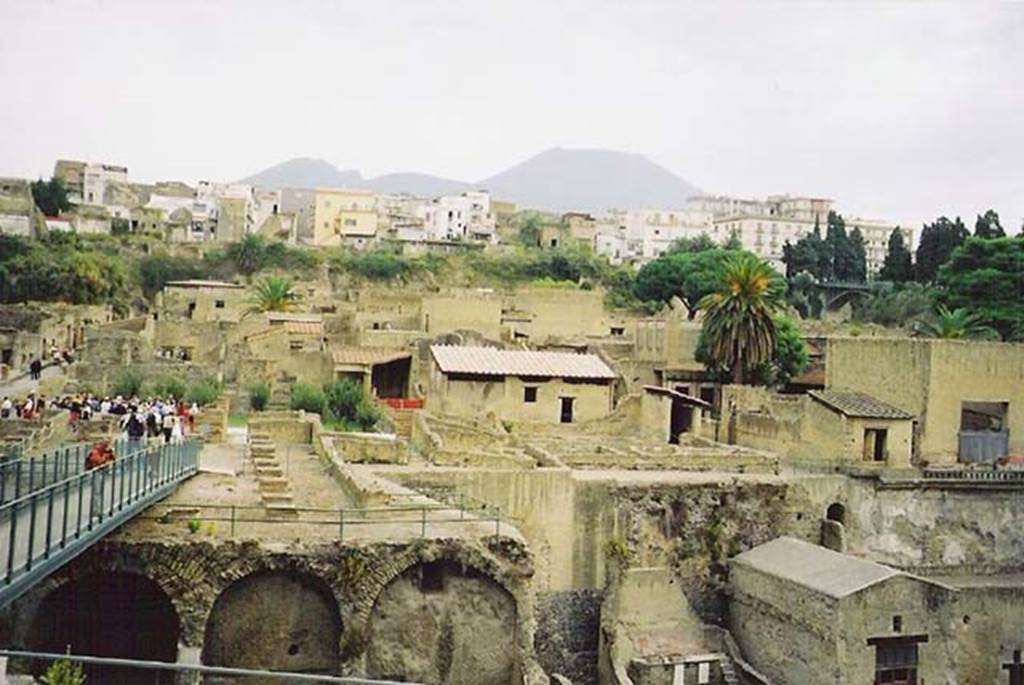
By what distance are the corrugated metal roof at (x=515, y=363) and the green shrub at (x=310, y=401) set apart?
426 cm

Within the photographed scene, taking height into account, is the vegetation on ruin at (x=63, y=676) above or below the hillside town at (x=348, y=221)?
below

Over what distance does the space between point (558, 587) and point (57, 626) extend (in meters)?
12.6

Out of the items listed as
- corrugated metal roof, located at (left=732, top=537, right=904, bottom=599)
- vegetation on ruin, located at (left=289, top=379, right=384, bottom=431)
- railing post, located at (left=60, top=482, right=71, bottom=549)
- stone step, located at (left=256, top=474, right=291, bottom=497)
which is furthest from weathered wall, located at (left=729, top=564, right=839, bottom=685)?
railing post, located at (left=60, top=482, right=71, bottom=549)

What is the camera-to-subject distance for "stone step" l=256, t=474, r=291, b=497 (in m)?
23.2

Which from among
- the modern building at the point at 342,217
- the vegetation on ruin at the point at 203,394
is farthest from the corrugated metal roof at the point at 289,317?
the modern building at the point at 342,217

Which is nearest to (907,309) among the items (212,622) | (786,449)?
(786,449)

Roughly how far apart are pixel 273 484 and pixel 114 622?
514 centimetres

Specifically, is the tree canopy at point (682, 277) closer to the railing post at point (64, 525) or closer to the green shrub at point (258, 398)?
the green shrub at point (258, 398)

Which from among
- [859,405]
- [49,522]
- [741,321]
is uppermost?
[741,321]

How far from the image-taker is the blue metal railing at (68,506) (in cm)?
1353

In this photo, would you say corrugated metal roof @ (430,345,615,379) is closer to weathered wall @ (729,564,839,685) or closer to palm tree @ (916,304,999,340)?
weathered wall @ (729,564,839,685)

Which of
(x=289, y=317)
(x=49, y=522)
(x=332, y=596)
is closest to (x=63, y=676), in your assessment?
(x=49, y=522)

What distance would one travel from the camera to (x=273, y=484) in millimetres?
23547

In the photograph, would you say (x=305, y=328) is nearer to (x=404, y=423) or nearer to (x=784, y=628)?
(x=404, y=423)
